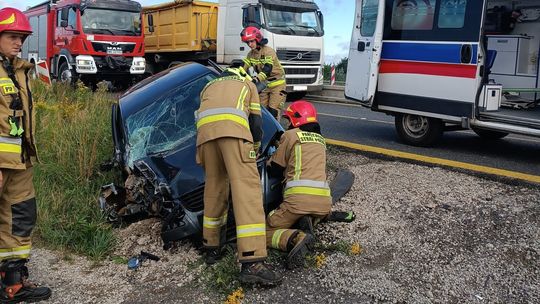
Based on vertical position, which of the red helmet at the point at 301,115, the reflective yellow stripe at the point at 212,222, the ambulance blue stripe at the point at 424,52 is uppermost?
the ambulance blue stripe at the point at 424,52

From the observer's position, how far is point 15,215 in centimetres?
318

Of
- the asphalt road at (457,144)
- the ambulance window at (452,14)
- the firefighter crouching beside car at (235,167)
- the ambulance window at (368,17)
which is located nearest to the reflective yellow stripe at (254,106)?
the firefighter crouching beside car at (235,167)

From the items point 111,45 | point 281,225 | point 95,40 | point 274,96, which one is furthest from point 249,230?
point 111,45

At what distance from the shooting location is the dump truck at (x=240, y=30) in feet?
42.4

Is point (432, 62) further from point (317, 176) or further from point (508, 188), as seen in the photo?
point (317, 176)

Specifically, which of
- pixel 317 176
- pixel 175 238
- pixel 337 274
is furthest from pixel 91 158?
pixel 337 274

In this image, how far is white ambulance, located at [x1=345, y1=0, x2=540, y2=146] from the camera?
21.2ft

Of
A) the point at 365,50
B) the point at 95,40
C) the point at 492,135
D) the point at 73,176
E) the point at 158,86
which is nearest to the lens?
the point at 158,86

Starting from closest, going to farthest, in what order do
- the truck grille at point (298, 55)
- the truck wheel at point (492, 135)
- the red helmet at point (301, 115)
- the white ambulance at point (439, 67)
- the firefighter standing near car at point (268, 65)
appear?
the red helmet at point (301, 115), the white ambulance at point (439, 67), the firefighter standing near car at point (268, 65), the truck wheel at point (492, 135), the truck grille at point (298, 55)

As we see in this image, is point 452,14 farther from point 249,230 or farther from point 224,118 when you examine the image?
point 249,230

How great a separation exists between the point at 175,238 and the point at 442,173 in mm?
2880

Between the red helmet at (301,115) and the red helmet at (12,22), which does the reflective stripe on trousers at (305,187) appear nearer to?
the red helmet at (301,115)

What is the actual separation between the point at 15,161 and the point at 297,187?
1.85 metres

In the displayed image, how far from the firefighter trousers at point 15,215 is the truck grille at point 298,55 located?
403 inches
